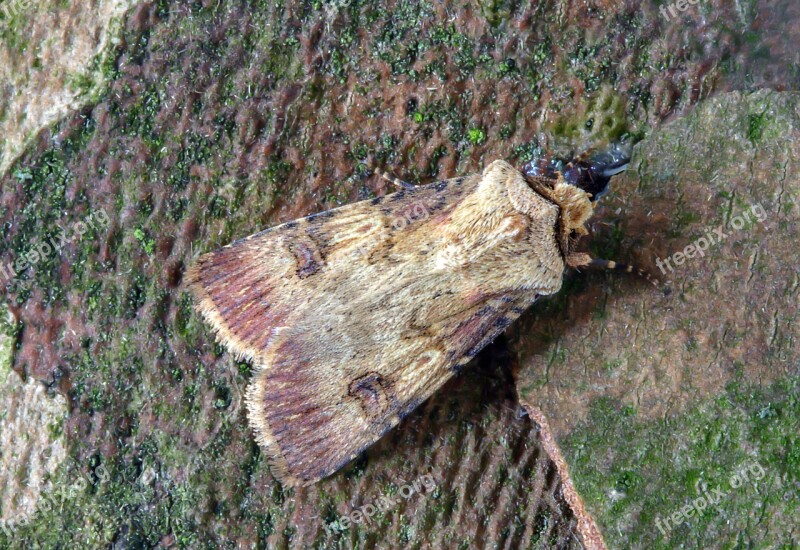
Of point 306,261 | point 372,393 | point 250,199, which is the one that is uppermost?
point 250,199

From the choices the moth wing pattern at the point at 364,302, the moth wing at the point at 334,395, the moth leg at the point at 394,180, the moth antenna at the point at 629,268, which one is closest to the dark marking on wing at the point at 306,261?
the moth wing pattern at the point at 364,302

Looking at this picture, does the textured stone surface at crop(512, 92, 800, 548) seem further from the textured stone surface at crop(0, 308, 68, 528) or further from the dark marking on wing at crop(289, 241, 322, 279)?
the textured stone surface at crop(0, 308, 68, 528)

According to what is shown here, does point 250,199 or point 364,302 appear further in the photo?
point 250,199

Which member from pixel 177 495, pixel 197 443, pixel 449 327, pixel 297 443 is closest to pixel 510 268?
pixel 449 327

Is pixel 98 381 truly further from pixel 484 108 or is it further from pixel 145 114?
pixel 484 108

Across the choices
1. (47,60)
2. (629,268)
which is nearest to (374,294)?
(629,268)

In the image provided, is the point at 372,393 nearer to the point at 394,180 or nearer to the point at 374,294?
the point at 374,294

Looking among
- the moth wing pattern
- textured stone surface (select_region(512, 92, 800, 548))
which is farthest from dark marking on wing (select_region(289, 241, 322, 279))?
textured stone surface (select_region(512, 92, 800, 548))
